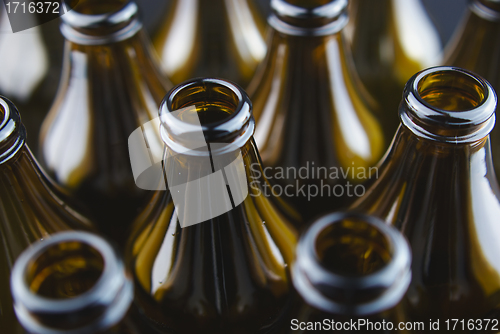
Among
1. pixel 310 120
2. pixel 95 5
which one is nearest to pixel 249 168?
pixel 310 120

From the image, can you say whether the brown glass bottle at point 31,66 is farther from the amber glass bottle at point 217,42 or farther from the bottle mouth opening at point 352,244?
the bottle mouth opening at point 352,244

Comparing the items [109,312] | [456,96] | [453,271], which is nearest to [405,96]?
[456,96]

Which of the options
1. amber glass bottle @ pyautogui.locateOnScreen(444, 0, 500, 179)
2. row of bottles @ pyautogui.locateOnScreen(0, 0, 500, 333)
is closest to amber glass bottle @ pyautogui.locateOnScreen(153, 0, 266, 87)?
row of bottles @ pyautogui.locateOnScreen(0, 0, 500, 333)

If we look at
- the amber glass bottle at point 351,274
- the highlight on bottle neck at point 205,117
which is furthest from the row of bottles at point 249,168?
the amber glass bottle at point 351,274

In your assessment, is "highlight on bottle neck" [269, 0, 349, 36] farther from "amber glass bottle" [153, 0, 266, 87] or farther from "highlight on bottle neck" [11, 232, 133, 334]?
"highlight on bottle neck" [11, 232, 133, 334]

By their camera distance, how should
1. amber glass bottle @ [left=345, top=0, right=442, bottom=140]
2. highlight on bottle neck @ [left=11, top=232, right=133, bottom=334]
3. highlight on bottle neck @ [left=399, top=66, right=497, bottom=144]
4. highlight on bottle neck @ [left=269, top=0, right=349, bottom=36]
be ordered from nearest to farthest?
highlight on bottle neck @ [left=11, top=232, right=133, bottom=334]
highlight on bottle neck @ [left=399, top=66, right=497, bottom=144]
highlight on bottle neck @ [left=269, top=0, right=349, bottom=36]
amber glass bottle @ [left=345, top=0, right=442, bottom=140]

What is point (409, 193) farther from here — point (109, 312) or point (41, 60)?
point (41, 60)
